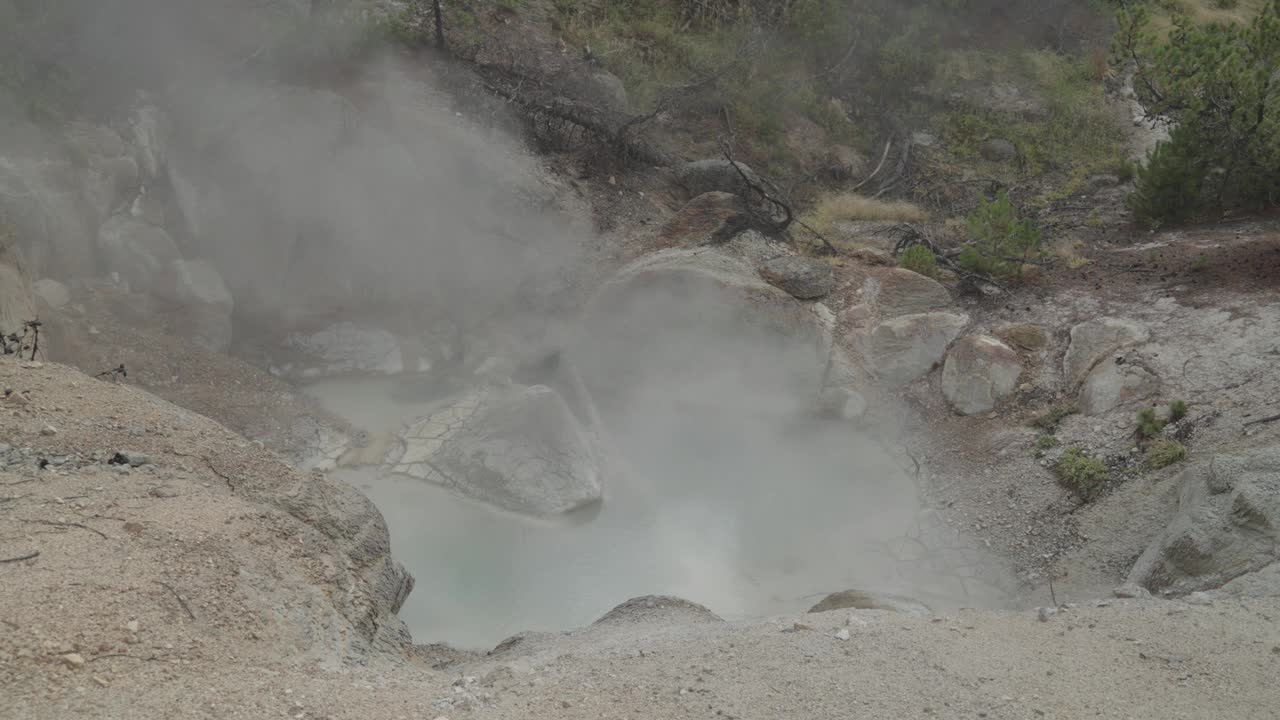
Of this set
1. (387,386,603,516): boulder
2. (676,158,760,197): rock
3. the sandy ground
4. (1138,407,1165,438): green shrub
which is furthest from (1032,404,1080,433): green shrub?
(676,158,760,197): rock

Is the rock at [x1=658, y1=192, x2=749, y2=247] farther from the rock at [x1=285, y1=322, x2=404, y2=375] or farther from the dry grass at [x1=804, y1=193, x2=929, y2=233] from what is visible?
the rock at [x1=285, y1=322, x2=404, y2=375]

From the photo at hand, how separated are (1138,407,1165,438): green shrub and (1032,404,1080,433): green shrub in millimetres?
841

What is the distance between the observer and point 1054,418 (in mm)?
9750

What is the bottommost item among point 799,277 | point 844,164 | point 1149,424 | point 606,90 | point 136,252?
point 136,252

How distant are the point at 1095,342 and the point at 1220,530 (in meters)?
4.01

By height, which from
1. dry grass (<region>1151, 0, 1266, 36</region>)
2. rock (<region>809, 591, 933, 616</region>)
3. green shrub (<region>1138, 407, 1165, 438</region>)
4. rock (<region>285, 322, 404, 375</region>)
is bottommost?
rock (<region>285, 322, 404, 375</region>)

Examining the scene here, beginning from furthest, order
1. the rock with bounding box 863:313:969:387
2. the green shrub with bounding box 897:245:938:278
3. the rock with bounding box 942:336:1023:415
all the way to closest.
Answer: the green shrub with bounding box 897:245:938:278, the rock with bounding box 863:313:969:387, the rock with bounding box 942:336:1023:415

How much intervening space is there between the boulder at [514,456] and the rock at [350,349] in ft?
4.71

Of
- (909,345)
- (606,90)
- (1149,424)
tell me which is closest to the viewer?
(1149,424)

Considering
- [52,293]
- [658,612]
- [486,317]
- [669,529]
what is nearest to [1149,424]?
[669,529]

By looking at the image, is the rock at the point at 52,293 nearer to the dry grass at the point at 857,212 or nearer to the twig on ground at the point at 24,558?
the twig on ground at the point at 24,558

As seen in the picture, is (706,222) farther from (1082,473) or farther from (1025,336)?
(1082,473)

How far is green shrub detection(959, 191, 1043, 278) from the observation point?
463 inches

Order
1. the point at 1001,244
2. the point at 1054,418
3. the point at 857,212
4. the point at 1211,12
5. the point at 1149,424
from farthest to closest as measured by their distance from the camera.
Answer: the point at 1211,12 → the point at 857,212 → the point at 1001,244 → the point at 1054,418 → the point at 1149,424
